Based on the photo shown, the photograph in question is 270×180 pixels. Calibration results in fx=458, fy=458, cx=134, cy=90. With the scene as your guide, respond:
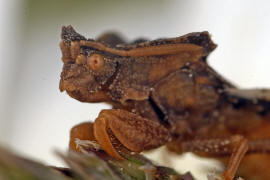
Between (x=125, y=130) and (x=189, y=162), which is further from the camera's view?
(x=189, y=162)

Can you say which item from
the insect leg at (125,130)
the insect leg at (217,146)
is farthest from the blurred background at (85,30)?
the insect leg at (125,130)

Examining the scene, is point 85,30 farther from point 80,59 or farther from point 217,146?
point 217,146

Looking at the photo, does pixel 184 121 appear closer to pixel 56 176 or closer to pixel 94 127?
pixel 94 127

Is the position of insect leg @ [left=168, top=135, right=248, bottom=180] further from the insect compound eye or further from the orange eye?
the insect compound eye

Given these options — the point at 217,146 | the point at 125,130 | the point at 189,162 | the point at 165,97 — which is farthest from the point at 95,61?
the point at 189,162

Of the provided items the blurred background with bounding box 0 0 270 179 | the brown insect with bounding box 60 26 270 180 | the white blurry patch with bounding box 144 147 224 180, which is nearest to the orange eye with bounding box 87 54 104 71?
the brown insect with bounding box 60 26 270 180

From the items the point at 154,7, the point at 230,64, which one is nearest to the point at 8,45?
the point at 154,7

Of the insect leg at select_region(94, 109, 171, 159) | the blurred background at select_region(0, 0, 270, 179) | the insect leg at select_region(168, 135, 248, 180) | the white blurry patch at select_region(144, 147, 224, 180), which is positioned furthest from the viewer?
the blurred background at select_region(0, 0, 270, 179)
